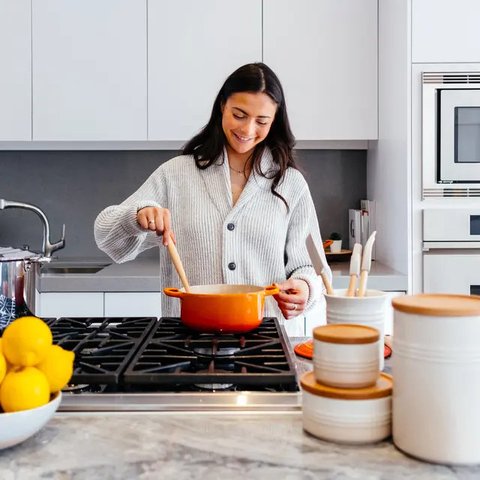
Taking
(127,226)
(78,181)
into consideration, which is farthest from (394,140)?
(78,181)

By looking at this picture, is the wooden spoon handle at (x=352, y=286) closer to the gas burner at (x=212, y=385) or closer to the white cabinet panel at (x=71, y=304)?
the gas burner at (x=212, y=385)

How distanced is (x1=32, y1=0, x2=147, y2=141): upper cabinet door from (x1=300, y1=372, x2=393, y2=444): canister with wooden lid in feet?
6.69

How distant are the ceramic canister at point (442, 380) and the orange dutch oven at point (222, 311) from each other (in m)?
0.47

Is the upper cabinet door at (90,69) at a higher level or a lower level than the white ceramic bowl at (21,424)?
higher

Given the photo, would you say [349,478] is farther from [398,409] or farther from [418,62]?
[418,62]

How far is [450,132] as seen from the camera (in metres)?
2.31

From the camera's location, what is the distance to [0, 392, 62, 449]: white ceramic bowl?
2.37 ft

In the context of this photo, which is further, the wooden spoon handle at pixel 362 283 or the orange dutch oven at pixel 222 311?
the orange dutch oven at pixel 222 311

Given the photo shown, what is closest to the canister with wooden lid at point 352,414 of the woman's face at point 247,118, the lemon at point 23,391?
the lemon at point 23,391

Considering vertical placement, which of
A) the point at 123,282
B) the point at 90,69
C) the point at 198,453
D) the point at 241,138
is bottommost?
the point at 198,453

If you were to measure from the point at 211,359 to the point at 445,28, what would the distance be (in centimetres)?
177

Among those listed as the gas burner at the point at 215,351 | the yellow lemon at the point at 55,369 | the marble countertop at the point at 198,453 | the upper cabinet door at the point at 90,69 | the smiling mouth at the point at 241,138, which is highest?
the upper cabinet door at the point at 90,69

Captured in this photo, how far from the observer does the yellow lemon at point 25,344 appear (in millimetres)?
772

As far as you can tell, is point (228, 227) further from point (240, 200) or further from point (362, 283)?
point (362, 283)
